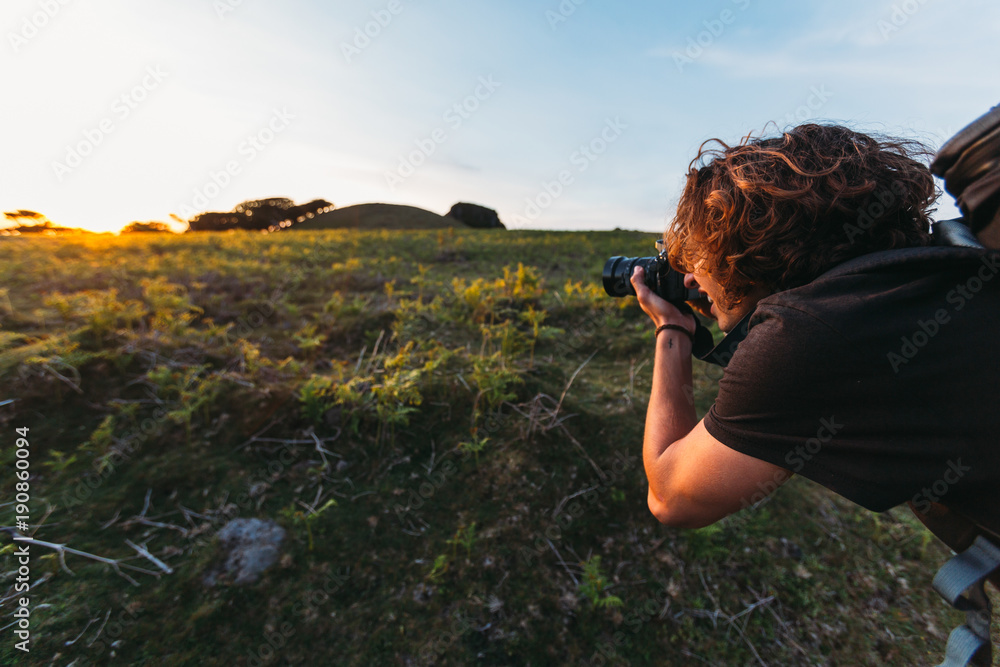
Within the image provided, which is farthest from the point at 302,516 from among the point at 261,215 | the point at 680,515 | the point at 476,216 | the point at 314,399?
the point at 261,215

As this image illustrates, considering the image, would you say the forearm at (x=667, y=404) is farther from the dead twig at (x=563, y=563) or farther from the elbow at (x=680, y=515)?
the dead twig at (x=563, y=563)

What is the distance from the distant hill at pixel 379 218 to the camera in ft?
92.6

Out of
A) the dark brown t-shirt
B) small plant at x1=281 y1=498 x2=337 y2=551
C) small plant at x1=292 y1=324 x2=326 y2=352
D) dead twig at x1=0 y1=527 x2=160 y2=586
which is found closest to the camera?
the dark brown t-shirt

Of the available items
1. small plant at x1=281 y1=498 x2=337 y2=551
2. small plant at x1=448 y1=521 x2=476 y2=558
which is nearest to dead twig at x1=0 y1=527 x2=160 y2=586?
small plant at x1=281 y1=498 x2=337 y2=551

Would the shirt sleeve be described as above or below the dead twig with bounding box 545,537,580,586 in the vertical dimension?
above

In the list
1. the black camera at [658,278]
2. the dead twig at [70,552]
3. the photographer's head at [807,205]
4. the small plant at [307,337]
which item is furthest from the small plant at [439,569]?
the small plant at [307,337]

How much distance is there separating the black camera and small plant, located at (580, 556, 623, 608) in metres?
1.53

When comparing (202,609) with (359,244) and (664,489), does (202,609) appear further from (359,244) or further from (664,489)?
(359,244)

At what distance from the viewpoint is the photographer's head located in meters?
1.41

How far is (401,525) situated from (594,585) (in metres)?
1.22

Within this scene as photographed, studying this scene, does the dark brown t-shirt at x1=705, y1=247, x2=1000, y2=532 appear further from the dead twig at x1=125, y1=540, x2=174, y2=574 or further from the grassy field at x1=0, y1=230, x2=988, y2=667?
the dead twig at x1=125, y1=540, x2=174, y2=574

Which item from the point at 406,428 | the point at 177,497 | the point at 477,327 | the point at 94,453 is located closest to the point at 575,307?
the point at 477,327

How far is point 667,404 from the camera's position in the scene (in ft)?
5.93

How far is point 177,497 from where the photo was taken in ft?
9.05
